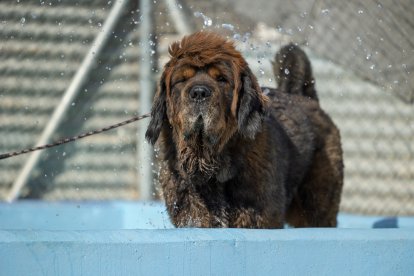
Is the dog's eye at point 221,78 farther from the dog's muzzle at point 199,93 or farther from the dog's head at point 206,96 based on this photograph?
the dog's muzzle at point 199,93

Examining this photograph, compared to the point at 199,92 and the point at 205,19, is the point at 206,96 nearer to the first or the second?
the point at 199,92

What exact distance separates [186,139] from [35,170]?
4.68m

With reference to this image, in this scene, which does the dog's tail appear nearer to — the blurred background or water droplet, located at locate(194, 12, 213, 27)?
the blurred background

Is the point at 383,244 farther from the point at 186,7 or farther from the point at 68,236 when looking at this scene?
the point at 186,7

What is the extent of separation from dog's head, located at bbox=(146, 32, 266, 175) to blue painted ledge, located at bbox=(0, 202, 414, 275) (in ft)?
3.27

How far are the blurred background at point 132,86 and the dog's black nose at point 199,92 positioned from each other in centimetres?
381

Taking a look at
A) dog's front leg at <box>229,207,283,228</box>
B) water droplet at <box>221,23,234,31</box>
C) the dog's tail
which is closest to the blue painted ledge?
dog's front leg at <box>229,207,283,228</box>

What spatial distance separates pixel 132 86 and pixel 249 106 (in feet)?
14.6

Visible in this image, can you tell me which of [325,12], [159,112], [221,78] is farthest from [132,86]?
[221,78]

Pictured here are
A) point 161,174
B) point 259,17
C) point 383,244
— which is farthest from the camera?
point 259,17

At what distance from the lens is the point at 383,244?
3955 mm

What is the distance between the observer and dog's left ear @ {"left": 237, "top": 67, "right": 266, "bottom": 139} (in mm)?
4703

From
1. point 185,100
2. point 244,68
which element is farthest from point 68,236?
point 244,68

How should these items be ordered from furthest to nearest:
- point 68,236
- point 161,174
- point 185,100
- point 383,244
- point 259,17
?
point 259,17, point 161,174, point 185,100, point 383,244, point 68,236
